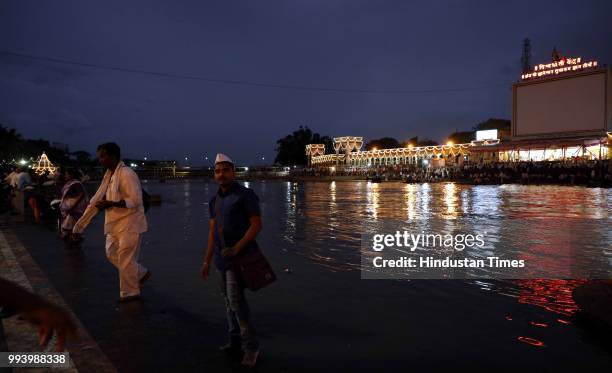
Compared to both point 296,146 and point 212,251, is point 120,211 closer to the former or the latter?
point 212,251

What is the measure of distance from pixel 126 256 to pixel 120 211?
1.70 feet

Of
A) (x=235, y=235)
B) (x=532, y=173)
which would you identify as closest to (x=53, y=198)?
(x=235, y=235)

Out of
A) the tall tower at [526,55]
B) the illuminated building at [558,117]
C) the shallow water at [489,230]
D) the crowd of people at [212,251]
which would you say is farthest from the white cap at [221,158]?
the tall tower at [526,55]

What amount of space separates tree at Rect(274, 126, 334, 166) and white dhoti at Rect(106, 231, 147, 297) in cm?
10983

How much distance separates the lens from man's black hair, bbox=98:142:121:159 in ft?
16.5

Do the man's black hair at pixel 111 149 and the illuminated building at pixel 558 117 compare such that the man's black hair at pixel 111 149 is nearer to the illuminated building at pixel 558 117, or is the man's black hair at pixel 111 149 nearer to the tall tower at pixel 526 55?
the illuminated building at pixel 558 117

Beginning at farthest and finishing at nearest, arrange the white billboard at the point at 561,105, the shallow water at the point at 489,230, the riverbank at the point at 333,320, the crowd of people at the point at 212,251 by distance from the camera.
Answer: the white billboard at the point at 561,105, the shallow water at the point at 489,230, the riverbank at the point at 333,320, the crowd of people at the point at 212,251

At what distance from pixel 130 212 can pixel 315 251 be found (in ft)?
14.0

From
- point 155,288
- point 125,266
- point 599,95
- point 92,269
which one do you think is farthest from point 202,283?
point 599,95

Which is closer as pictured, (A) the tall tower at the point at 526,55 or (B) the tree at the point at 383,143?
(A) the tall tower at the point at 526,55

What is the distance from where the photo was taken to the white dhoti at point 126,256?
4.95 m

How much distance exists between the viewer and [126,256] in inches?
197

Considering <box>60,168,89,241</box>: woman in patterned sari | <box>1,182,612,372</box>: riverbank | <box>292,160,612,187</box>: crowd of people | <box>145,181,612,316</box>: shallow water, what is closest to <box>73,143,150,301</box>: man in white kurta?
<box>1,182,612,372</box>: riverbank

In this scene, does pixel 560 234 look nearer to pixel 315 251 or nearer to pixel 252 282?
pixel 315 251
